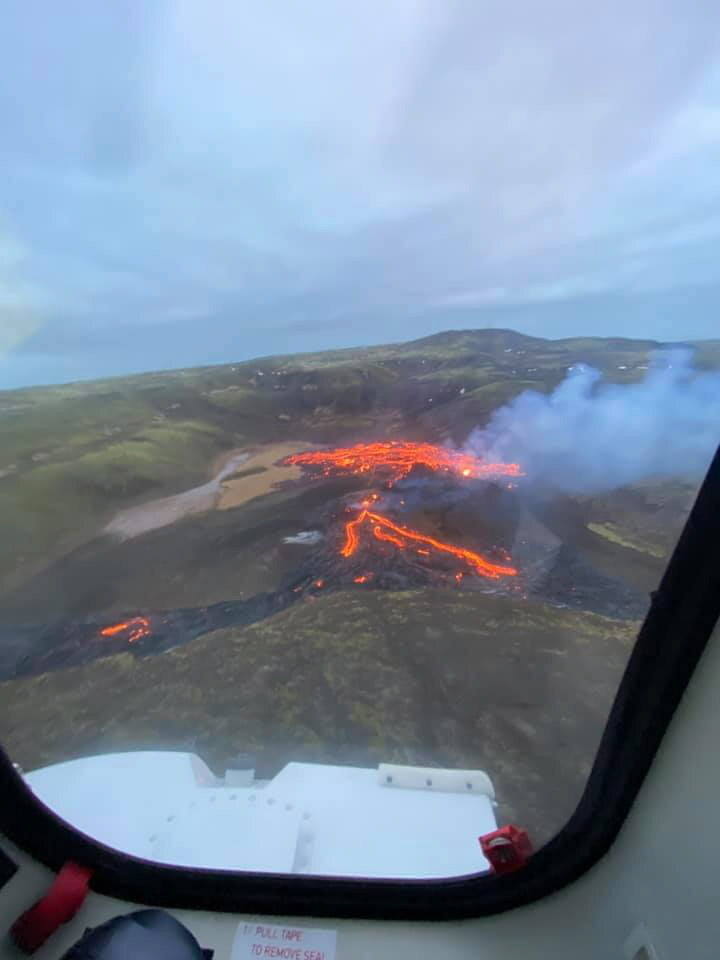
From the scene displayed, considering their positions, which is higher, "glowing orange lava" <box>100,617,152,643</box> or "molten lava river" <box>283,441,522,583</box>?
"molten lava river" <box>283,441,522,583</box>

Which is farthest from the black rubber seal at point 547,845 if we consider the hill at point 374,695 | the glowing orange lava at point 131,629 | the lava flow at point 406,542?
the lava flow at point 406,542

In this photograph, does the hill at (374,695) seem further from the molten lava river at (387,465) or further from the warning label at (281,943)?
the molten lava river at (387,465)

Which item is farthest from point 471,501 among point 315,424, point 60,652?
point 60,652

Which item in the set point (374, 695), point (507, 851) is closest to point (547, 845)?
point (507, 851)

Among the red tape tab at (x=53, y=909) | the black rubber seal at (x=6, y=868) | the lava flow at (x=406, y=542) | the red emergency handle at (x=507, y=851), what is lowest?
the lava flow at (x=406, y=542)

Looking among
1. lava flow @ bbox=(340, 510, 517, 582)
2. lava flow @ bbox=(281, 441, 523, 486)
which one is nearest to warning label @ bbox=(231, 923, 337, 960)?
lava flow @ bbox=(340, 510, 517, 582)

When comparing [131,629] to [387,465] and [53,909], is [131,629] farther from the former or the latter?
[387,465]

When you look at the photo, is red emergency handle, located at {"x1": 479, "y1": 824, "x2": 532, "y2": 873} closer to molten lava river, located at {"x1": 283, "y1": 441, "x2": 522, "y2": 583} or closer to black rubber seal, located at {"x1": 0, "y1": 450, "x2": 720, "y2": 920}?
black rubber seal, located at {"x1": 0, "y1": 450, "x2": 720, "y2": 920}
